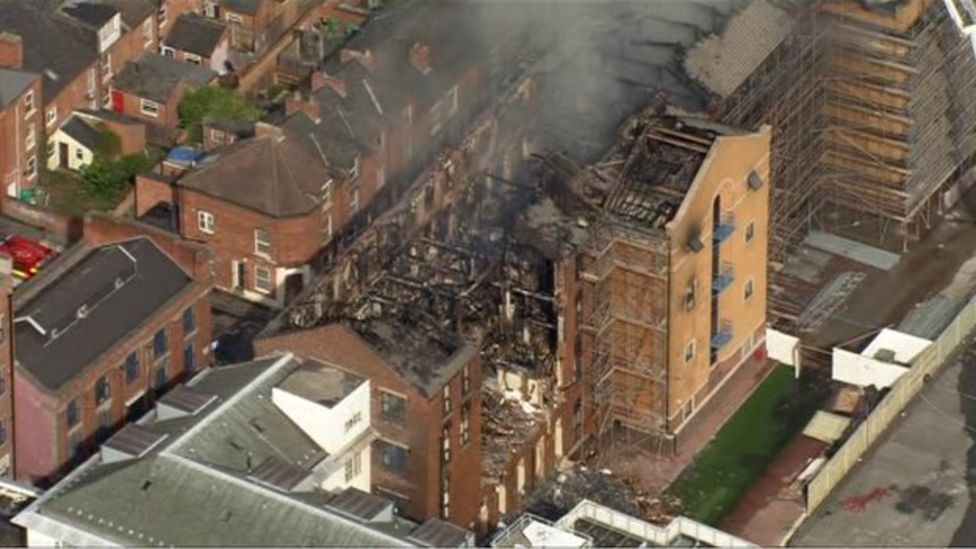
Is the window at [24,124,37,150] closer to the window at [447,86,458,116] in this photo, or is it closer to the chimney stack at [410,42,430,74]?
the chimney stack at [410,42,430,74]

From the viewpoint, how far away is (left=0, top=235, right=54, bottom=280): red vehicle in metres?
152

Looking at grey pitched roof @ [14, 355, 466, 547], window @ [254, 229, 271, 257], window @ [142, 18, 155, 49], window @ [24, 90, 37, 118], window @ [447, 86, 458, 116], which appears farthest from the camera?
window @ [142, 18, 155, 49]

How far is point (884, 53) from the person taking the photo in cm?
15512

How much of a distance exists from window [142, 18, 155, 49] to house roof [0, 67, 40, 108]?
10972mm

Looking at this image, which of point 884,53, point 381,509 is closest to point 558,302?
point 381,509

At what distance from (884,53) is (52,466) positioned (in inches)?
1725

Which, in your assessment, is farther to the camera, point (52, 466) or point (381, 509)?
point (52, 466)

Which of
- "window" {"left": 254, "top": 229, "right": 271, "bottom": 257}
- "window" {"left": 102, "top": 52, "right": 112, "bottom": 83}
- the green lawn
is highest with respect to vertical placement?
"window" {"left": 102, "top": 52, "right": 112, "bottom": 83}

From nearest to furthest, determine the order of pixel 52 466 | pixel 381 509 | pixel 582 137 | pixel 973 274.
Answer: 1. pixel 381 509
2. pixel 52 466
3. pixel 582 137
4. pixel 973 274

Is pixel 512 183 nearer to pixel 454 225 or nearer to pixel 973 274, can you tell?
pixel 454 225

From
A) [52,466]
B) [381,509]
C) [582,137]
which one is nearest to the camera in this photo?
[381,509]

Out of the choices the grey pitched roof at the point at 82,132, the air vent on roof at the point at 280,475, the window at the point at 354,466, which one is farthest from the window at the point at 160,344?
the grey pitched roof at the point at 82,132

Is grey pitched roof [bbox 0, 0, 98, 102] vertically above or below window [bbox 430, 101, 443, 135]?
above

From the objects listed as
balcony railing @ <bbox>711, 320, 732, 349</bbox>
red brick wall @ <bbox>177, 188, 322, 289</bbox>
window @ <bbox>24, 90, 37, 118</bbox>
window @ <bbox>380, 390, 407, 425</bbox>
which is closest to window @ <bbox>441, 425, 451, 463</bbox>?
window @ <bbox>380, 390, 407, 425</bbox>
